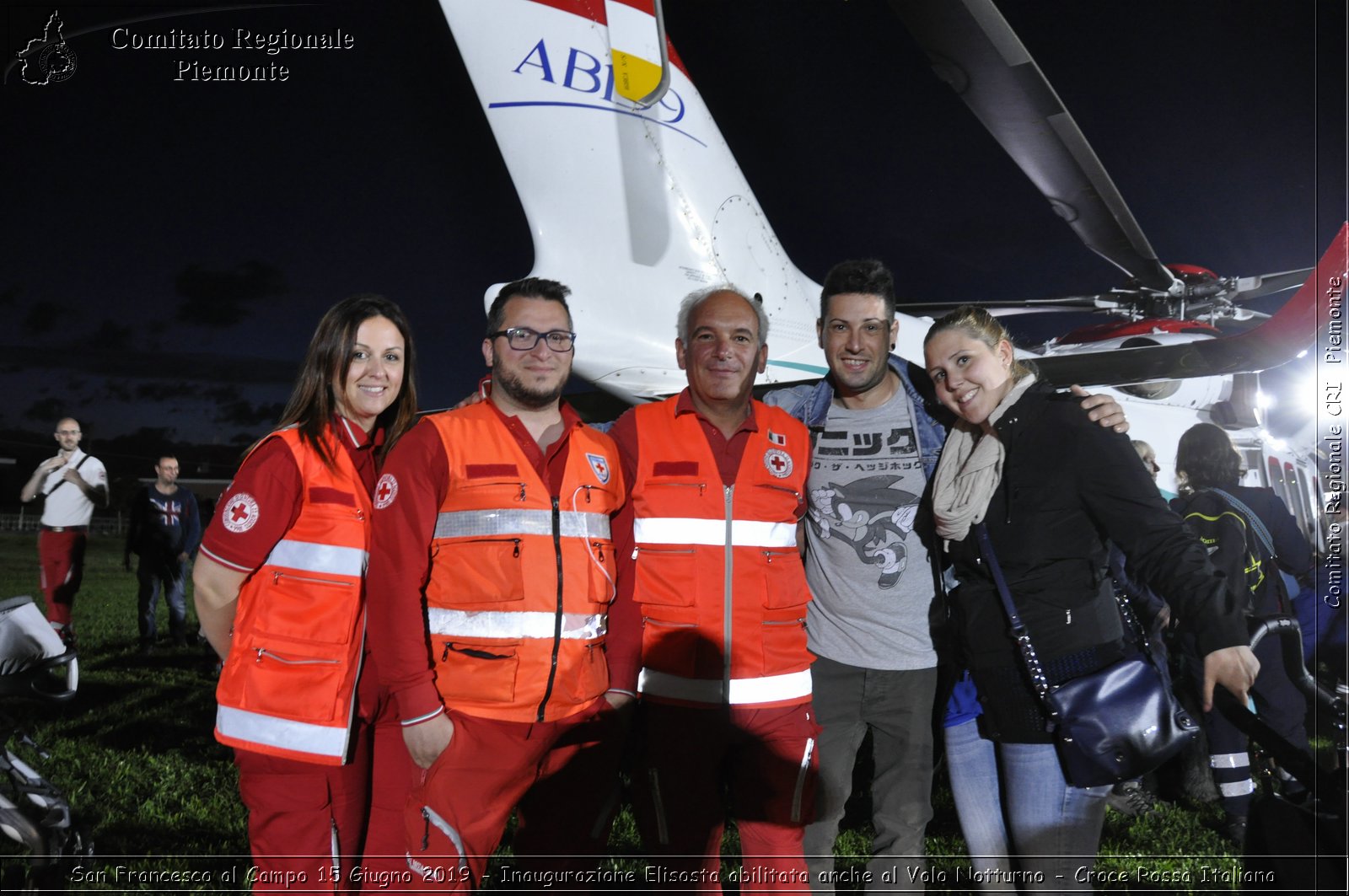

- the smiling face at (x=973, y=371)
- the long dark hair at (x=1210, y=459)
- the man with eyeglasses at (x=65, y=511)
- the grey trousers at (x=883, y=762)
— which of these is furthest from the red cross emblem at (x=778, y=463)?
the man with eyeglasses at (x=65, y=511)

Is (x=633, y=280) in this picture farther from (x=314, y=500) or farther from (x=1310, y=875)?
(x=1310, y=875)

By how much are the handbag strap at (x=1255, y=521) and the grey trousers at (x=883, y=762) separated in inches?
94.9

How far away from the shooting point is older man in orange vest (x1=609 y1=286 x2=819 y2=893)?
78.7 inches

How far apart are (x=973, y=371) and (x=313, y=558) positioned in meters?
1.77

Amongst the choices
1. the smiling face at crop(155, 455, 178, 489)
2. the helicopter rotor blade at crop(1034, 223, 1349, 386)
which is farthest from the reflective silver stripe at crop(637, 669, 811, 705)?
the smiling face at crop(155, 455, 178, 489)

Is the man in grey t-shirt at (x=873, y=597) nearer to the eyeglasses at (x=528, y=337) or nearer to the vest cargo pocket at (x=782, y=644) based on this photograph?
the vest cargo pocket at (x=782, y=644)

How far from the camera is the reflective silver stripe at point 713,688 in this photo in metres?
2.02

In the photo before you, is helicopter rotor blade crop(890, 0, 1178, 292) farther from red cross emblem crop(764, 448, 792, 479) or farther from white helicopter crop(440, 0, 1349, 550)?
red cross emblem crop(764, 448, 792, 479)

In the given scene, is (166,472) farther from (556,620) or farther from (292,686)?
(556,620)

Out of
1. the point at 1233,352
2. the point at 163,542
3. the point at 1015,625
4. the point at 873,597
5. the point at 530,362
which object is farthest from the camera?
the point at 163,542

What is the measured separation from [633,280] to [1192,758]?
4167mm

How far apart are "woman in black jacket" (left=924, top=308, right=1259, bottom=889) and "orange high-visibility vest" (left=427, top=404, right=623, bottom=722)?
0.98 m

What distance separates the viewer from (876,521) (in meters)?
2.23

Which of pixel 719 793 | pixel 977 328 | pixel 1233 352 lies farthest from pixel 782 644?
pixel 1233 352
